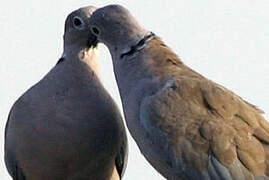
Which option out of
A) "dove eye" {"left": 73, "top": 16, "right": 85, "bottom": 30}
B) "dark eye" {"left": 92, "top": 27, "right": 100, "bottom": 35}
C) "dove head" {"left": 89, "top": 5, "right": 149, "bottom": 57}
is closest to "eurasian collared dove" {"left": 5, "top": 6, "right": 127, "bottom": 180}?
"dove eye" {"left": 73, "top": 16, "right": 85, "bottom": 30}

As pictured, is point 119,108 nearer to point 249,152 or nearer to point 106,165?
point 106,165

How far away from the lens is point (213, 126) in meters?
13.0

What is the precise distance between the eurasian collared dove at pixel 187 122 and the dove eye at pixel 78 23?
0.61 m

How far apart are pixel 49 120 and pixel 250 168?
154 cm

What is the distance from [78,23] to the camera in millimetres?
13820

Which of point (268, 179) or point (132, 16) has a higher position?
point (132, 16)

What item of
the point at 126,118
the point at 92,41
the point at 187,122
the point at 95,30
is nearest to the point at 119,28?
the point at 95,30

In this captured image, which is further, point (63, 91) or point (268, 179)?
point (63, 91)

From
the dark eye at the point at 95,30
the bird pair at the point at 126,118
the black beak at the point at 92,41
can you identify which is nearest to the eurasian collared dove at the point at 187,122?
the bird pair at the point at 126,118

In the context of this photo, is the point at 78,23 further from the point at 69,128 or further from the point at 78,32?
the point at 69,128

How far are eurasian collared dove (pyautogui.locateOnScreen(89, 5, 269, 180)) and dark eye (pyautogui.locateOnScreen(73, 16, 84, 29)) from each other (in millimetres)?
614

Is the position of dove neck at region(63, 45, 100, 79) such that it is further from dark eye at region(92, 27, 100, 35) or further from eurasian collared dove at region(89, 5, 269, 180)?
eurasian collared dove at region(89, 5, 269, 180)

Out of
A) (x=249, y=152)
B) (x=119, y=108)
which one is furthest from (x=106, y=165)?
(x=249, y=152)

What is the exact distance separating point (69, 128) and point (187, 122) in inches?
38.3
